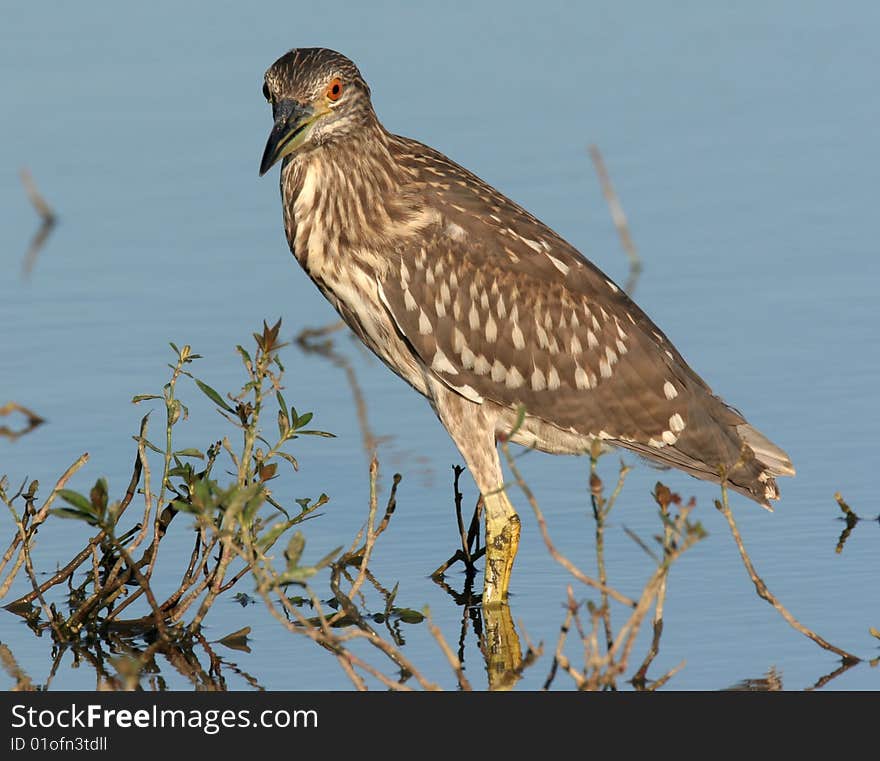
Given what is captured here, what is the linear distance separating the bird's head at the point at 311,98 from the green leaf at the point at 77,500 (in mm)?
2041

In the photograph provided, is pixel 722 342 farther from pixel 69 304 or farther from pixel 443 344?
→ pixel 69 304

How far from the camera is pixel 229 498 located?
7184 millimetres

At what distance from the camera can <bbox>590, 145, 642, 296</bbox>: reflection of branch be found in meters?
13.2

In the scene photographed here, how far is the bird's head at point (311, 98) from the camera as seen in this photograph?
918cm

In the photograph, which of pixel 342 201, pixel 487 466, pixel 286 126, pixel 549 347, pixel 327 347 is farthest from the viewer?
pixel 327 347

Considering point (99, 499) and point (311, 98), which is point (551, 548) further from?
point (311, 98)

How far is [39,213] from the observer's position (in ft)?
48.0

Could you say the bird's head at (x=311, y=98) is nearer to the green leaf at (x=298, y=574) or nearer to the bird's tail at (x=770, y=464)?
the bird's tail at (x=770, y=464)

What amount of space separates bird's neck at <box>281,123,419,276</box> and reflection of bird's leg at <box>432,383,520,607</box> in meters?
0.77

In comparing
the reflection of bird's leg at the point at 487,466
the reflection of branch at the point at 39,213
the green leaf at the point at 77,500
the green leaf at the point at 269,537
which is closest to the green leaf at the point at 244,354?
the green leaf at the point at 269,537

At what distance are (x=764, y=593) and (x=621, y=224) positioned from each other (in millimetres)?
6170

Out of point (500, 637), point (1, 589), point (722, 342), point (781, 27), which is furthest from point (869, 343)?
point (781, 27)

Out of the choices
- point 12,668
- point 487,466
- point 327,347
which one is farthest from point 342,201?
point 327,347
